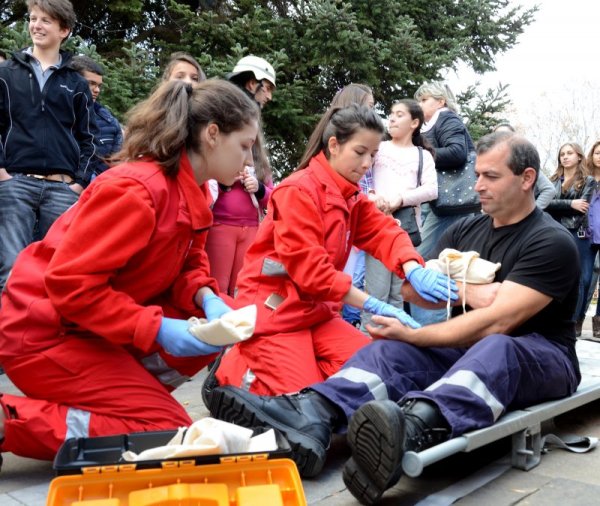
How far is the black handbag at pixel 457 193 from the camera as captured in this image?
5004 mm

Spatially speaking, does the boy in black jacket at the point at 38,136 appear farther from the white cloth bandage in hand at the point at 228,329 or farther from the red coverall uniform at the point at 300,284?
the white cloth bandage in hand at the point at 228,329

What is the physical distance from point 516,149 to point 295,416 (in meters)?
1.54

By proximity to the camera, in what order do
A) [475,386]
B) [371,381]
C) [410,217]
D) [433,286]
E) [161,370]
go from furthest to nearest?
[410,217], [433,286], [161,370], [371,381], [475,386]

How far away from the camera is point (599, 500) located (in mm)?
2184

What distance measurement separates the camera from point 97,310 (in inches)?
86.3

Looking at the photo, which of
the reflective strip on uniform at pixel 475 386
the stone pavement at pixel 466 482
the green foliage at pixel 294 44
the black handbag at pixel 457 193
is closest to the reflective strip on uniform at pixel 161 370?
the stone pavement at pixel 466 482

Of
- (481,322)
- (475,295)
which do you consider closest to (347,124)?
(475,295)

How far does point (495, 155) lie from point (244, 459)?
1.89 metres

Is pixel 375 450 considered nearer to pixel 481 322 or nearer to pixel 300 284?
pixel 481 322

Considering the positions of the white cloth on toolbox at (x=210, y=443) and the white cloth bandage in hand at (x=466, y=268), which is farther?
the white cloth bandage in hand at (x=466, y=268)

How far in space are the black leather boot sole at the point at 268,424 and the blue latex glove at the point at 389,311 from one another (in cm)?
67

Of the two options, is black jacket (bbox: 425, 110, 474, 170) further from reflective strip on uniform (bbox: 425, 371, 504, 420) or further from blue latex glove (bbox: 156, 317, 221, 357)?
blue latex glove (bbox: 156, 317, 221, 357)

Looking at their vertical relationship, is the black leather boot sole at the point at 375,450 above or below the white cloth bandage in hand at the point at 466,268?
below

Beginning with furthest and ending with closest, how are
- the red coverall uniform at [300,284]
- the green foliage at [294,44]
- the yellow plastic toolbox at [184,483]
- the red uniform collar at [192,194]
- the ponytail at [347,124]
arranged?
the green foliage at [294,44] → the ponytail at [347,124] → the red coverall uniform at [300,284] → the red uniform collar at [192,194] → the yellow plastic toolbox at [184,483]
